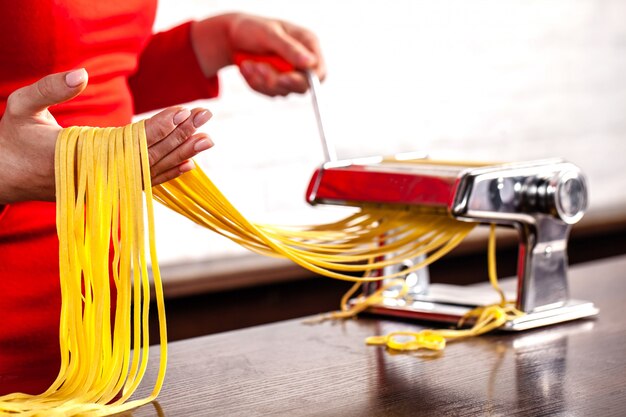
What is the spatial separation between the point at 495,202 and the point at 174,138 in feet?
1.28

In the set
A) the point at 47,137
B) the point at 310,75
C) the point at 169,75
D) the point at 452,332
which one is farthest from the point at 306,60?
the point at 47,137

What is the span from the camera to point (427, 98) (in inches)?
85.8

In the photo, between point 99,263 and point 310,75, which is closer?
point 99,263

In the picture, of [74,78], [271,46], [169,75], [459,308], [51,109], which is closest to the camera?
[74,78]

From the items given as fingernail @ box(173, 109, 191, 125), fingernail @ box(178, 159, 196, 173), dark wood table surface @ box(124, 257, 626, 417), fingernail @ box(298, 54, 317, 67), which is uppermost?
fingernail @ box(298, 54, 317, 67)

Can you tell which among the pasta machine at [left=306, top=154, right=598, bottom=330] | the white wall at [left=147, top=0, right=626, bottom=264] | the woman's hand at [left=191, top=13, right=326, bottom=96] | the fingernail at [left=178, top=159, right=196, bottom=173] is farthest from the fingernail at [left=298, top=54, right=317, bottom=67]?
the white wall at [left=147, top=0, right=626, bottom=264]

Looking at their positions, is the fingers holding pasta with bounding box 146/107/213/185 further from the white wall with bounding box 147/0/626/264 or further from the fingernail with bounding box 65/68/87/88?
the white wall with bounding box 147/0/626/264

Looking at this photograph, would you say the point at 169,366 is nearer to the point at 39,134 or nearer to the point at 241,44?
the point at 39,134

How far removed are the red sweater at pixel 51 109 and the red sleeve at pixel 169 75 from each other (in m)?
0.23

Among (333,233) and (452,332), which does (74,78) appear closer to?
(333,233)

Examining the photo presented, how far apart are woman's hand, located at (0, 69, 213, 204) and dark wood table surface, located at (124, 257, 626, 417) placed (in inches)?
7.8

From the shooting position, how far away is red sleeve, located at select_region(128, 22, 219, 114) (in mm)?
1324

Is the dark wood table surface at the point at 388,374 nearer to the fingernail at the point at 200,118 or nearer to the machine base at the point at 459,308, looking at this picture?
the machine base at the point at 459,308

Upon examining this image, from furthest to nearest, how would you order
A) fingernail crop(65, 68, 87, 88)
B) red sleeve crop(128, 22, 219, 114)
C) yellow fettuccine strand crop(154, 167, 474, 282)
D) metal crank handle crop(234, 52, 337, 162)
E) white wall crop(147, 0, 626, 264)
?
white wall crop(147, 0, 626, 264) → red sleeve crop(128, 22, 219, 114) → metal crank handle crop(234, 52, 337, 162) → yellow fettuccine strand crop(154, 167, 474, 282) → fingernail crop(65, 68, 87, 88)
